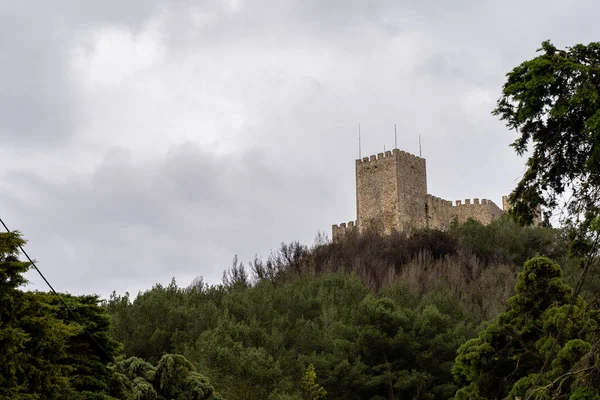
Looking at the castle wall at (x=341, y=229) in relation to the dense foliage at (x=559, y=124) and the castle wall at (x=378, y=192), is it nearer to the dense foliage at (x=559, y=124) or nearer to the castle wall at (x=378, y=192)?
the castle wall at (x=378, y=192)

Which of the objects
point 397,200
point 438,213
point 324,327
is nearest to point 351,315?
point 324,327

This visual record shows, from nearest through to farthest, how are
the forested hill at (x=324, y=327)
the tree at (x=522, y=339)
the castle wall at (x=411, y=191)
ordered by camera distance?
1. the forested hill at (x=324, y=327)
2. the tree at (x=522, y=339)
3. the castle wall at (x=411, y=191)

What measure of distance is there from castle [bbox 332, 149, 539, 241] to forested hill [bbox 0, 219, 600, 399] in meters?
3.42

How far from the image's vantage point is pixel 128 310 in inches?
1357

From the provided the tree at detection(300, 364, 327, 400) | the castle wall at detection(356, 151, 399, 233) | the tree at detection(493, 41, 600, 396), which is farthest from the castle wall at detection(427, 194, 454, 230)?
the tree at detection(493, 41, 600, 396)

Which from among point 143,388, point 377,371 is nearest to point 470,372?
point 143,388

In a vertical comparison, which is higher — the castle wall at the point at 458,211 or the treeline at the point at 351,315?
the castle wall at the point at 458,211

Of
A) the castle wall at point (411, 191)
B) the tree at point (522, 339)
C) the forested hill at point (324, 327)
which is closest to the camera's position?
the forested hill at point (324, 327)

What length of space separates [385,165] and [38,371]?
40854mm

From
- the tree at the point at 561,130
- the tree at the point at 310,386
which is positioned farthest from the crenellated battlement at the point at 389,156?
the tree at the point at 561,130

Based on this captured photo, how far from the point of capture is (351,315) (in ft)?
110

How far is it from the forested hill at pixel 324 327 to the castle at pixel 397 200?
342cm

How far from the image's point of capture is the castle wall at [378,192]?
54844 millimetres

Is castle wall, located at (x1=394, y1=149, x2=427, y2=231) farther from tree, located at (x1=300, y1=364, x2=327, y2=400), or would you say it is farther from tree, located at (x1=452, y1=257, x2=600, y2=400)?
tree, located at (x1=452, y1=257, x2=600, y2=400)
